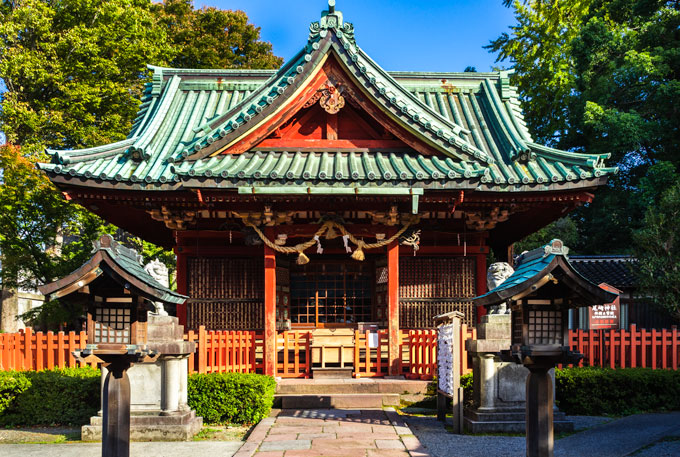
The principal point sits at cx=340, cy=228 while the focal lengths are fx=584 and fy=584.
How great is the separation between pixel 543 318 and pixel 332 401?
18.8ft

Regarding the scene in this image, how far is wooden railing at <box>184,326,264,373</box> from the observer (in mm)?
11469

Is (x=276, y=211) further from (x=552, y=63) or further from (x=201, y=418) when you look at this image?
(x=552, y=63)

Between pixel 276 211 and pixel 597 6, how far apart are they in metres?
25.6

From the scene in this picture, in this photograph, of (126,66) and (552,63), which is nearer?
(126,66)

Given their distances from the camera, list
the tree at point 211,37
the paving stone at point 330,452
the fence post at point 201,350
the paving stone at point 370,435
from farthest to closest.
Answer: the tree at point 211,37
the fence post at point 201,350
the paving stone at point 370,435
the paving stone at point 330,452

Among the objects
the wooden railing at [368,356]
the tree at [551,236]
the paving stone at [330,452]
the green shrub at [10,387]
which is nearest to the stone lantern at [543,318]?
the paving stone at [330,452]

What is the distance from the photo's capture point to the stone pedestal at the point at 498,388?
9836mm

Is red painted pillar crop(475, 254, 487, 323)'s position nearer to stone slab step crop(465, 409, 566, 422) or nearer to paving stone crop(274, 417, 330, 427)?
stone slab step crop(465, 409, 566, 422)

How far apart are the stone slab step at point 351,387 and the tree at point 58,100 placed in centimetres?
1277

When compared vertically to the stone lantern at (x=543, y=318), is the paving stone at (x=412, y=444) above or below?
below

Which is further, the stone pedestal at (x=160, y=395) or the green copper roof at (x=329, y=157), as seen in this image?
the green copper roof at (x=329, y=157)

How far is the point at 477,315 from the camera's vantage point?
47.1ft

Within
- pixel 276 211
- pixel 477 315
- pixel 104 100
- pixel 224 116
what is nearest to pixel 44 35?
pixel 104 100

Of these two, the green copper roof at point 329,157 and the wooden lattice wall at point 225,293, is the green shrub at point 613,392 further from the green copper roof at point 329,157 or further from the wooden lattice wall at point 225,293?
the wooden lattice wall at point 225,293
